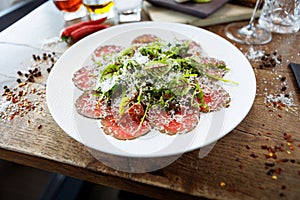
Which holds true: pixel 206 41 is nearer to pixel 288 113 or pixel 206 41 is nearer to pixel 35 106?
pixel 288 113

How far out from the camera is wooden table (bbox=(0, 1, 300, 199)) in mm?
842

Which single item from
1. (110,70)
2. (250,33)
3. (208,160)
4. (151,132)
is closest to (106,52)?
(110,70)

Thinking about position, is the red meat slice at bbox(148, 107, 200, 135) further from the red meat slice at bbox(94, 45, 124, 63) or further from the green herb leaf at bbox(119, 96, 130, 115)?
the red meat slice at bbox(94, 45, 124, 63)

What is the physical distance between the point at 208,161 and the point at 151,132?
0.20m

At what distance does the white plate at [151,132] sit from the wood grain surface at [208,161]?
0.29 feet

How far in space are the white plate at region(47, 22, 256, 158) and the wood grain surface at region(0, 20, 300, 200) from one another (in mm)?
89

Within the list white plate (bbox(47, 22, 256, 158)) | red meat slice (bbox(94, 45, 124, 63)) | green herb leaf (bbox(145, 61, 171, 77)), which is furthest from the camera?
red meat slice (bbox(94, 45, 124, 63))

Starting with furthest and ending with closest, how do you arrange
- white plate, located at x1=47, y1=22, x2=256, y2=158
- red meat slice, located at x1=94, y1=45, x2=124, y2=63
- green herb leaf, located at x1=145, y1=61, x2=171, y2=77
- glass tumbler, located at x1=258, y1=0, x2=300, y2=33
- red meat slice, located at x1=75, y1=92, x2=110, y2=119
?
1. glass tumbler, located at x1=258, y1=0, x2=300, y2=33
2. red meat slice, located at x1=94, y1=45, x2=124, y2=63
3. green herb leaf, located at x1=145, y1=61, x2=171, y2=77
4. red meat slice, located at x1=75, y1=92, x2=110, y2=119
5. white plate, located at x1=47, y1=22, x2=256, y2=158

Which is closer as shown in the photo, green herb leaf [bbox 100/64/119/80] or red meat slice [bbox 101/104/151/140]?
red meat slice [bbox 101/104/151/140]

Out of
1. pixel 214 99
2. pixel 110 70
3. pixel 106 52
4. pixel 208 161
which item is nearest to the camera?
pixel 208 161

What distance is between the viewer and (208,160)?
2.97ft

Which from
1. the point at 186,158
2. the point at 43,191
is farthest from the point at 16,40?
the point at 186,158

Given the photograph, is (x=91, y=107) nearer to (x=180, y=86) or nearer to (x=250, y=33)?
(x=180, y=86)

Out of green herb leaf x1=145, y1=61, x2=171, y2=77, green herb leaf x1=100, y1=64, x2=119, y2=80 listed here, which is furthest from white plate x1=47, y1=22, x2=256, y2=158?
green herb leaf x1=145, y1=61, x2=171, y2=77
